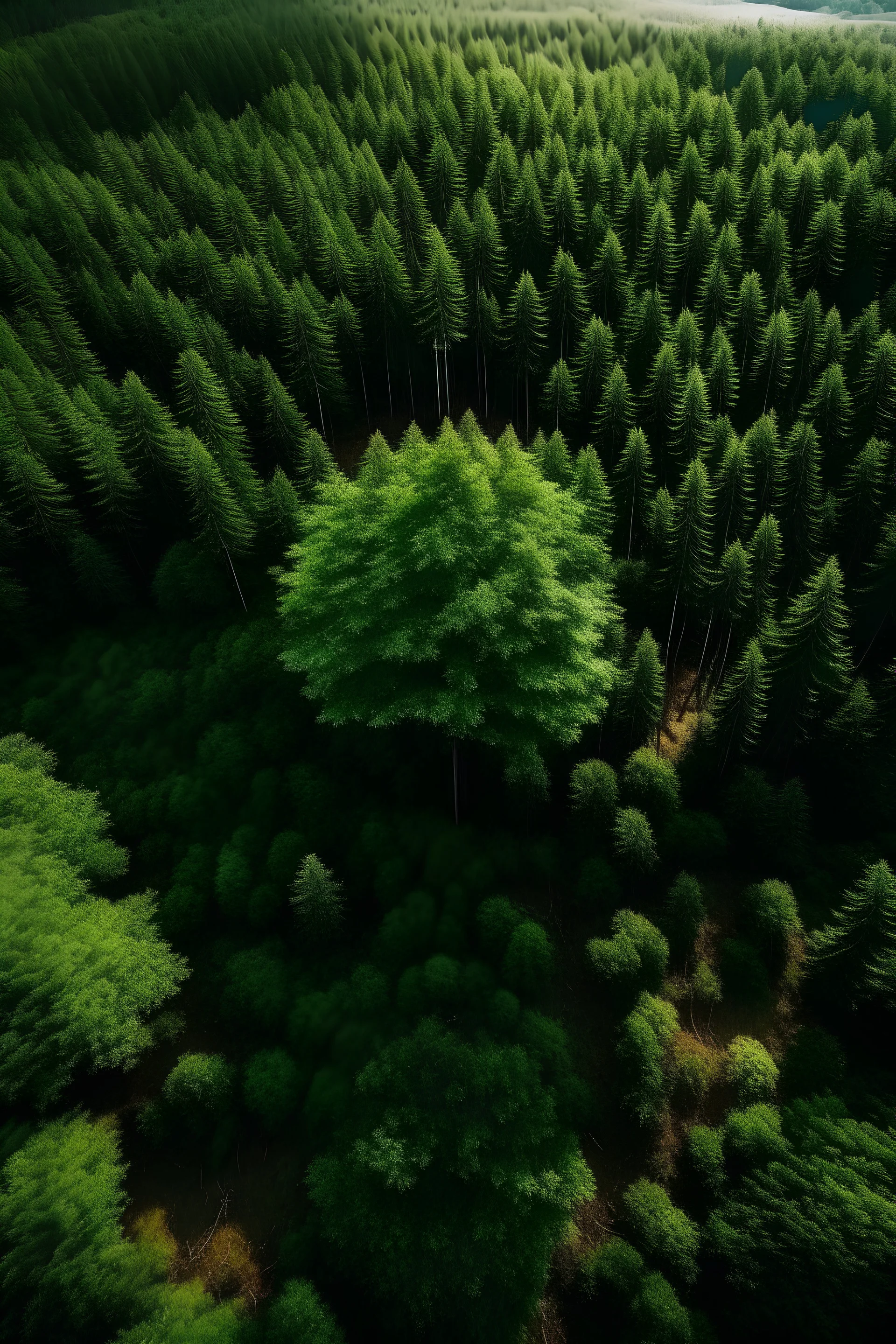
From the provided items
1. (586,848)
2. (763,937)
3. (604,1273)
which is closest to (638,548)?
(586,848)

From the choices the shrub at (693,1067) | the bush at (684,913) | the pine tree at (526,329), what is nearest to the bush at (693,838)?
the bush at (684,913)

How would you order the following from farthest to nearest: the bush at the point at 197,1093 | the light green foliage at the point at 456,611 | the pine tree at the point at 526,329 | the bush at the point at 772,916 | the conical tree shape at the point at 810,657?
1. the pine tree at the point at 526,329
2. the conical tree shape at the point at 810,657
3. the bush at the point at 772,916
4. the bush at the point at 197,1093
5. the light green foliage at the point at 456,611

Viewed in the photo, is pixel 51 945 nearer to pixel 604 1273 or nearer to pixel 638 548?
pixel 604 1273

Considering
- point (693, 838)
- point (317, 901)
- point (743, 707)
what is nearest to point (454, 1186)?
point (317, 901)

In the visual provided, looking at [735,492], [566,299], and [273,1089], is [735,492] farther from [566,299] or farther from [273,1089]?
[273,1089]

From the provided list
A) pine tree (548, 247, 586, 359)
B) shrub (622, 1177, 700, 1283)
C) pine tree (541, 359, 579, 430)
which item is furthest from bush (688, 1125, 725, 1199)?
pine tree (548, 247, 586, 359)

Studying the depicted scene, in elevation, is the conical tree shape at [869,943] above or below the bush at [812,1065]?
above

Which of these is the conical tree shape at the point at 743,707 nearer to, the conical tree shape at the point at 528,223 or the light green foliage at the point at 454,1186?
the light green foliage at the point at 454,1186
